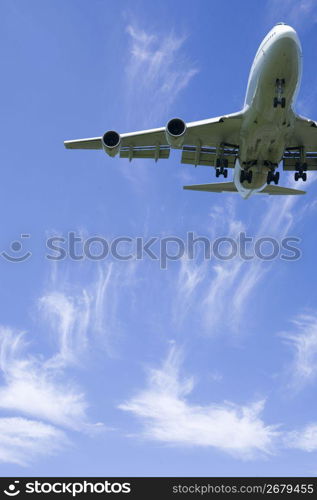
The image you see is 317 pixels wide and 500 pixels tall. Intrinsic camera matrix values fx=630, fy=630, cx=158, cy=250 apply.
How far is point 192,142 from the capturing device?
28625 millimetres

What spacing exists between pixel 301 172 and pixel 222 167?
11.8ft

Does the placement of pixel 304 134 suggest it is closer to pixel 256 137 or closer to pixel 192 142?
pixel 256 137

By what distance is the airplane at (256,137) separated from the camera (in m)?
22.1

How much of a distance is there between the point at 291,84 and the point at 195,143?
7.19 meters

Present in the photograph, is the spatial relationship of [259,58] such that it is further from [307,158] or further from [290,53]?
[307,158]

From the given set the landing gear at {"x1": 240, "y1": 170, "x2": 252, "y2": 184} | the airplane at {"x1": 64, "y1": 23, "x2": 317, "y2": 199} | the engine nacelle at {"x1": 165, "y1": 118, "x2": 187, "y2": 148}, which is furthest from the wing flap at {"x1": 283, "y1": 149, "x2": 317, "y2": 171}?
the engine nacelle at {"x1": 165, "y1": 118, "x2": 187, "y2": 148}

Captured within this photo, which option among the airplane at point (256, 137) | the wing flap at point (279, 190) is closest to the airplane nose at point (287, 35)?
the airplane at point (256, 137)

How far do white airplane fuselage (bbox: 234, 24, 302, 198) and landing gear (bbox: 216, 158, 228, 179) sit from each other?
38.9 inches

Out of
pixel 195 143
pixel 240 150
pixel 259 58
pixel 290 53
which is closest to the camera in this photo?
pixel 290 53

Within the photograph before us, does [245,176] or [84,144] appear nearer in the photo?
[245,176]

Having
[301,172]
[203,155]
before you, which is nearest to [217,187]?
[203,155]

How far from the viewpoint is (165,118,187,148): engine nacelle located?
983 inches
